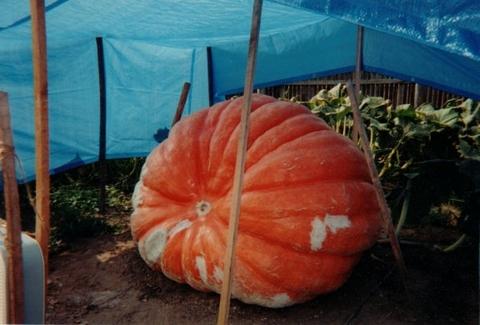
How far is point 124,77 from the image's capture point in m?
4.77

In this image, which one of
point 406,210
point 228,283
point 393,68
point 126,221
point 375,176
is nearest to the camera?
point 228,283

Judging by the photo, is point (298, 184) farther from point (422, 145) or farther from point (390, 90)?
point (390, 90)

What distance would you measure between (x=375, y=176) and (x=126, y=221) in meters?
2.63

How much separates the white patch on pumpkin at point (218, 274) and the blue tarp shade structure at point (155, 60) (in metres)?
1.66

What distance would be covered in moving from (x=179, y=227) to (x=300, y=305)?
84 cm

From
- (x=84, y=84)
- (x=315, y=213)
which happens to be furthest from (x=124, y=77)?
(x=315, y=213)

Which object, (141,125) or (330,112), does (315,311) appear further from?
(141,125)

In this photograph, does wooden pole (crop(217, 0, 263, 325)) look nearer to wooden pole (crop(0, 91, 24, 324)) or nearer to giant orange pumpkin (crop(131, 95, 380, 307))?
giant orange pumpkin (crop(131, 95, 380, 307))

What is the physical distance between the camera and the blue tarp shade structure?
3.30 meters

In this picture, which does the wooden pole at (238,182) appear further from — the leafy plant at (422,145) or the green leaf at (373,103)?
the green leaf at (373,103)

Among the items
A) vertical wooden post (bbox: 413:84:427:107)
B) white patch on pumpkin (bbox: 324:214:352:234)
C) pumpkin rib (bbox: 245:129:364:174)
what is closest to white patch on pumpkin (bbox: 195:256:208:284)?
pumpkin rib (bbox: 245:129:364:174)

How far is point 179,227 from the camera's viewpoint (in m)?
2.57

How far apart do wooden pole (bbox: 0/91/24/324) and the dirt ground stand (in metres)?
1.21

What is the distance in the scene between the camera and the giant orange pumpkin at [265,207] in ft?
7.63
